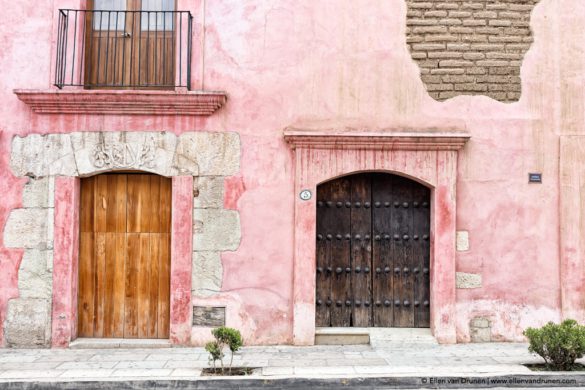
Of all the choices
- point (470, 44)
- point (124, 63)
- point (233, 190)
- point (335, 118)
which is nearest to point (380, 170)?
point (335, 118)

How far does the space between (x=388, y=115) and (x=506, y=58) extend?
1702 mm

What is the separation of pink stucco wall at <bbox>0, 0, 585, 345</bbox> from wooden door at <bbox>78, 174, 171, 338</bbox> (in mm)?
830

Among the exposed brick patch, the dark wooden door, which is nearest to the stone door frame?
the dark wooden door

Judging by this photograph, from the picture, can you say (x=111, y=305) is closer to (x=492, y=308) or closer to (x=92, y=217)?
(x=92, y=217)

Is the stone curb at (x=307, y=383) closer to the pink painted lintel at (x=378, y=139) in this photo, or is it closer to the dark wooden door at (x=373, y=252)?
the dark wooden door at (x=373, y=252)

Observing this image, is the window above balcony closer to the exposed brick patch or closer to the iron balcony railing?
the iron balcony railing

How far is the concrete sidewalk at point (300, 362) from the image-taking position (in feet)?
18.9

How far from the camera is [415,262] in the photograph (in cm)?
764

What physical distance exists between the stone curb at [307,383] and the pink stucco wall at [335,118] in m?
1.64

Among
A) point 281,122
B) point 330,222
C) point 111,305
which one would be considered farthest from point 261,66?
point 111,305

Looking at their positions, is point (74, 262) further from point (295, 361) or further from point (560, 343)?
point (560, 343)

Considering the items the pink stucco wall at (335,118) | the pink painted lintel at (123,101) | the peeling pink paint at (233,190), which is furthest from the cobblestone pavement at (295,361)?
the pink painted lintel at (123,101)

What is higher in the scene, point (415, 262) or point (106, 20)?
point (106, 20)

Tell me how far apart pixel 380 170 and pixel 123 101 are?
11.0 ft
